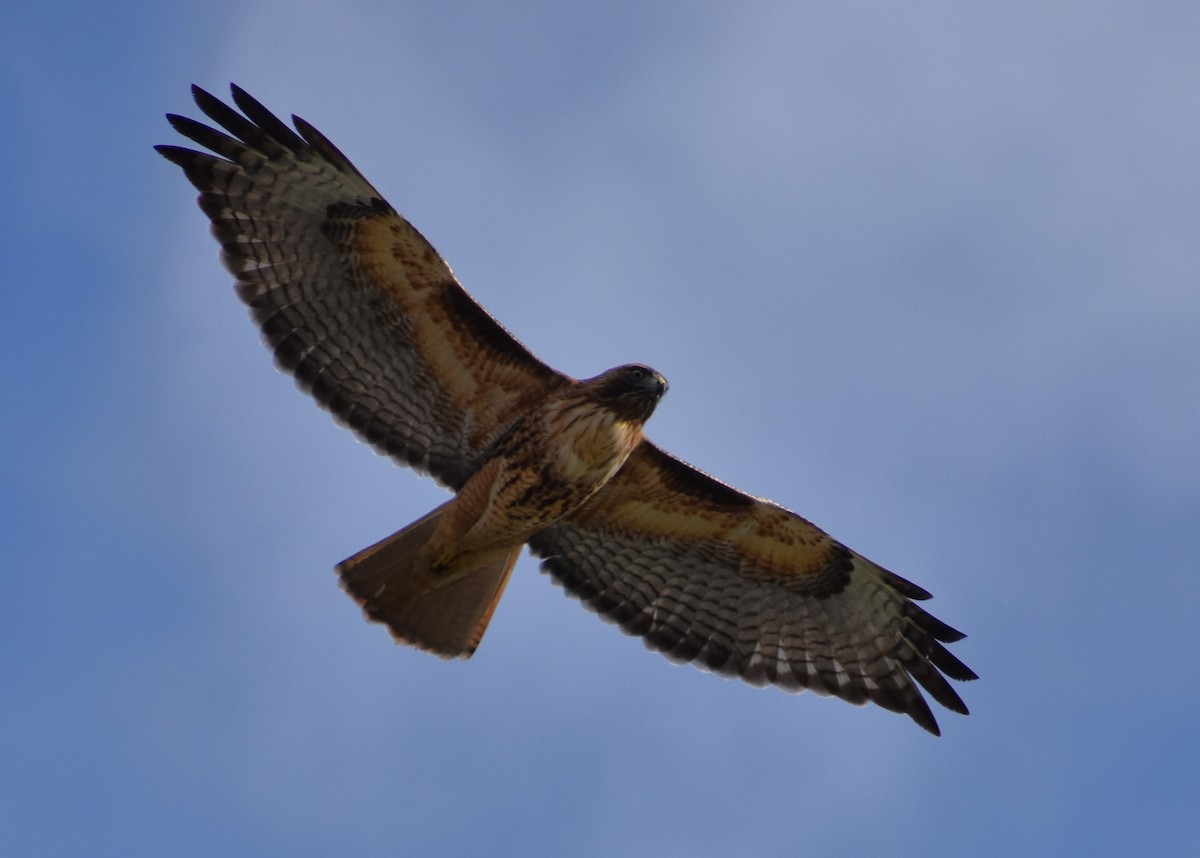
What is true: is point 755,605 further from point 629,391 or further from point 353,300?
point 353,300

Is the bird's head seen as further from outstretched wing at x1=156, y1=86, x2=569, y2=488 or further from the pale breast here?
outstretched wing at x1=156, y1=86, x2=569, y2=488

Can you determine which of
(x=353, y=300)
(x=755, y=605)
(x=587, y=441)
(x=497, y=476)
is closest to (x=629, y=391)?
(x=587, y=441)

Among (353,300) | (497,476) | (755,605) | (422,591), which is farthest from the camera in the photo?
(755,605)

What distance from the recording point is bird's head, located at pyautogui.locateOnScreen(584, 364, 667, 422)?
958 centimetres

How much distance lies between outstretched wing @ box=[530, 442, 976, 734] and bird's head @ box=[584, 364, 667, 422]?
114 cm

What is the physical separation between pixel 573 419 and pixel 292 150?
2407 millimetres

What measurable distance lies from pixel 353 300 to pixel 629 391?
6.17 ft

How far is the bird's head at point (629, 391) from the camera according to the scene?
9578 millimetres

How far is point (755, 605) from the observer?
1081 centimetres

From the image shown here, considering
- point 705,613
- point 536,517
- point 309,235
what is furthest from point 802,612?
point 309,235

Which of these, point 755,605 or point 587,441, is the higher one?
point 755,605

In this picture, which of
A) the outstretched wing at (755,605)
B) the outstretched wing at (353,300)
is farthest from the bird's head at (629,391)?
the outstretched wing at (755,605)

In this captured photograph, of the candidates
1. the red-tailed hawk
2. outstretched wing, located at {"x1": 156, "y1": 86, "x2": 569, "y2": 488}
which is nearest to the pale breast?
the red-tailed hawk

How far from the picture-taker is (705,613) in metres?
10.8
